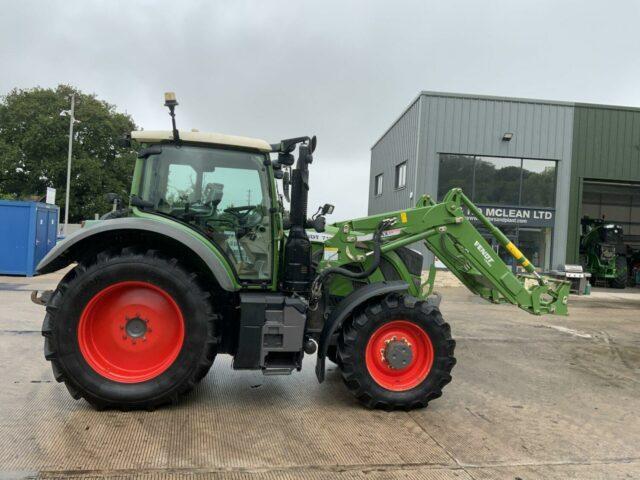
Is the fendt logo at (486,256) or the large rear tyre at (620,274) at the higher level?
the fendt logo at (486,256)

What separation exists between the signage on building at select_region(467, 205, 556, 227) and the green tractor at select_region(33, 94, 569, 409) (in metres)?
13.3

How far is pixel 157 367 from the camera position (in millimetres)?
4242

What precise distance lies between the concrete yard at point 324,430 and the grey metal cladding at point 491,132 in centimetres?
1211

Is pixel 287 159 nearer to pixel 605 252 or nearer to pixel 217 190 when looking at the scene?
pixel 217 190

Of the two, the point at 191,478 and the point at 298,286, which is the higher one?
the point at 298,286

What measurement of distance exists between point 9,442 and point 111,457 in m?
0.76

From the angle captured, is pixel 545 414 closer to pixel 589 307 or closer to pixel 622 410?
pixel 622 410

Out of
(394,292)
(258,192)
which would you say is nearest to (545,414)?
(394,292)

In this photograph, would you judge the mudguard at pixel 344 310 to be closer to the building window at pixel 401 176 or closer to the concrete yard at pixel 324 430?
the concrete yard at pixel 324 430

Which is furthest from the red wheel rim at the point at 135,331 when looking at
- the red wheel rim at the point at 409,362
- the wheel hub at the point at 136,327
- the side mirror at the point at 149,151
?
the red wheel rim at the point at 409,362

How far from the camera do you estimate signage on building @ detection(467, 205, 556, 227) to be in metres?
17.6

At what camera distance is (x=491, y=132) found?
57.5 ft

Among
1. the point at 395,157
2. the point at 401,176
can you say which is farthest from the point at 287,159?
the point at 395,157

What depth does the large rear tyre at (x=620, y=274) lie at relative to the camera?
2006 cm
